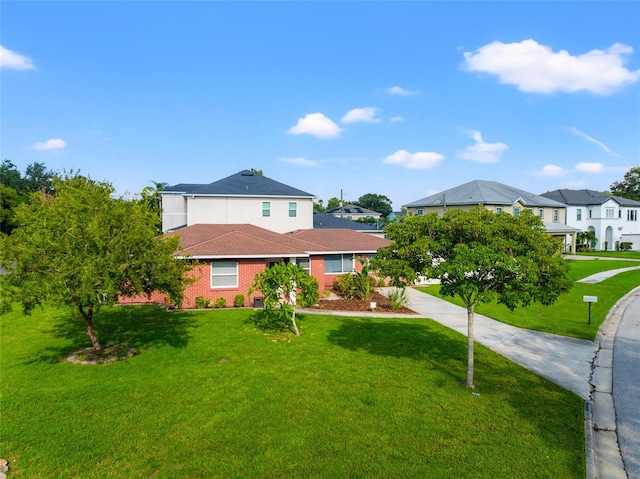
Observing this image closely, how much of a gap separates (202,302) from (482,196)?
125 ft

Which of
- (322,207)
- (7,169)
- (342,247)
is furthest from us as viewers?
(322,207)

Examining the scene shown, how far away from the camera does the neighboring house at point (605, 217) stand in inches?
2263

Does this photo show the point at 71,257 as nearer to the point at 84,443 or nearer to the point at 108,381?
the point at 108,381

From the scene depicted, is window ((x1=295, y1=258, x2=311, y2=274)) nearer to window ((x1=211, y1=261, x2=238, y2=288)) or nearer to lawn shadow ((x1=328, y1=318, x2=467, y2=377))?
window ((x1=211, y1=261, x2=238, y2=288))

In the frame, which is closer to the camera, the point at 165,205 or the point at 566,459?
the point at 566,459

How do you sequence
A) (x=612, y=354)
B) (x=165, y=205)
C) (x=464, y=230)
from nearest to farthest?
(x=464, y=230) → (x=612, y=354) → (x=165, y=205)

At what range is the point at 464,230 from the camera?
9.69 metres

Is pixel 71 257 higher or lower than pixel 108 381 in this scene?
higher

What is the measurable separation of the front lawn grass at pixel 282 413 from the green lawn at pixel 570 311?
14.3 ft

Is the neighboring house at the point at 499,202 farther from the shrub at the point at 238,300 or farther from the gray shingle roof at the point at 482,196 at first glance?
the shrub at the point at 238,300

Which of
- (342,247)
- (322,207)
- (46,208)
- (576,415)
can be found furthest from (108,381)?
(322,207)

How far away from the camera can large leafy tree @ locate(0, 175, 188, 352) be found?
9930 millimetres

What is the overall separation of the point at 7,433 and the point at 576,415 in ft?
39.1

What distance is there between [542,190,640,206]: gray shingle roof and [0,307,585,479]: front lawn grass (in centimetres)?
5579
